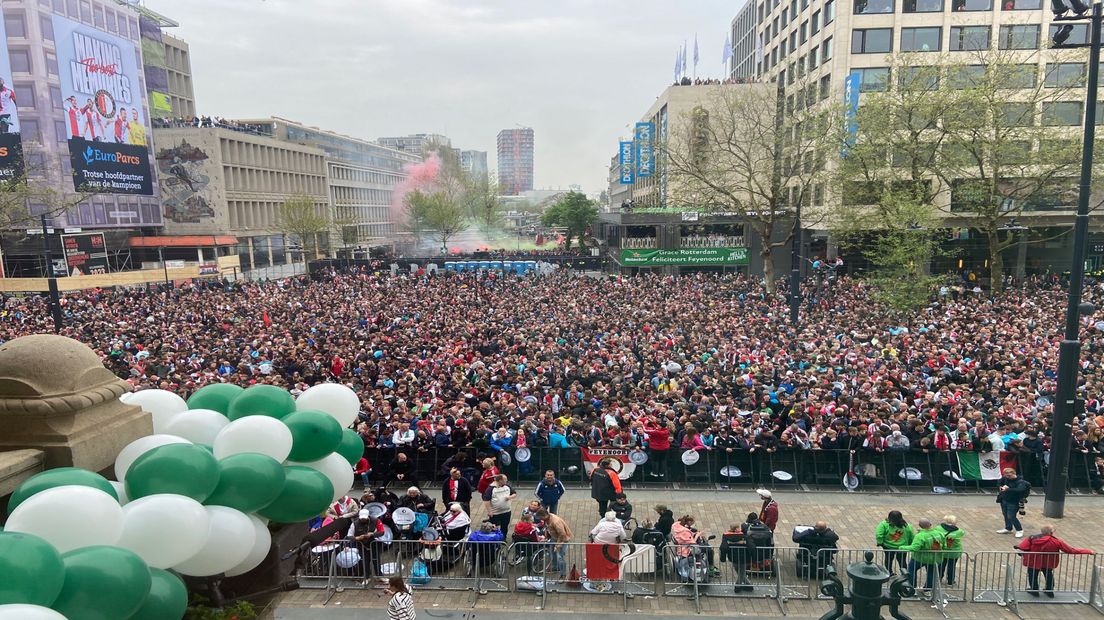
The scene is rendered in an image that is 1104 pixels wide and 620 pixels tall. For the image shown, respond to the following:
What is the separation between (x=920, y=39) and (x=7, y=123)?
61.3 metres

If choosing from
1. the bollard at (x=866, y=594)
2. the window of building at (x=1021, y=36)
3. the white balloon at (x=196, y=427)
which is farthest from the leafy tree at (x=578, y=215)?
the bollard at (x=866, y=594)

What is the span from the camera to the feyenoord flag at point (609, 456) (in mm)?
12734

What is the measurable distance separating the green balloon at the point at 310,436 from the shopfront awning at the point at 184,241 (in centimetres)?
6397

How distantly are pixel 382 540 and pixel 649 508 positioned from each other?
4.70m

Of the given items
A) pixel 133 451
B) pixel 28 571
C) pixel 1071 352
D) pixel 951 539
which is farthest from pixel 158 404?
pixel 1071 352

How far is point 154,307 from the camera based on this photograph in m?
28.1

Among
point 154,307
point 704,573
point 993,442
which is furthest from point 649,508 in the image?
point 154,307

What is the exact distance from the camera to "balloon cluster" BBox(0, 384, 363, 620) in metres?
3.37

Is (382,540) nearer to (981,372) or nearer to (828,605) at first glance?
(828,605)

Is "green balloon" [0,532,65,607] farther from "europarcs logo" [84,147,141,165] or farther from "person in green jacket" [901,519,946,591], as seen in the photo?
"europarcs logo" [84,147,141,165]

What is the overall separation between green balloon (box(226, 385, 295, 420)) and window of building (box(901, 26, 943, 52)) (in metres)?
47.8

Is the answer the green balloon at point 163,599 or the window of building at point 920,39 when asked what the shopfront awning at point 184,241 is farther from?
the green balloon at point 163,599

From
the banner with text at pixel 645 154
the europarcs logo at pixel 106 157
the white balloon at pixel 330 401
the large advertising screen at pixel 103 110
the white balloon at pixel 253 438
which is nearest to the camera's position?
the white balloon at pixel 253 438

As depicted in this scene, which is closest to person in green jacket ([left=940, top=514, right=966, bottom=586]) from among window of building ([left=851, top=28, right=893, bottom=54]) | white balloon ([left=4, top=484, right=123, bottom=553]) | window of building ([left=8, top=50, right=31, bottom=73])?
white balloon ([left=4, top=484, right=123, bottom=553])
